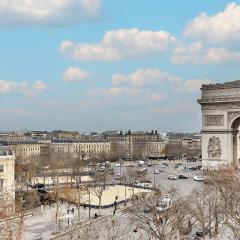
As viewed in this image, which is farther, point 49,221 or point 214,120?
point 214,120

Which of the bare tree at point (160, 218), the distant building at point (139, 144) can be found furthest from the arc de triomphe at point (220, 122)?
the distant building at point (139, 144)

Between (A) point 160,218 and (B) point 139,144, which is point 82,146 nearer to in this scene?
(B) point 139,144

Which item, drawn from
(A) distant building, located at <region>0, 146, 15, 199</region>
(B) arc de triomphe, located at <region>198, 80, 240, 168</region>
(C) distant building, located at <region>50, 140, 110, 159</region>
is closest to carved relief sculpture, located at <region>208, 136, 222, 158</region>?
(B) arc de triomphe, located at <region>198, 80, 240, 168</region>

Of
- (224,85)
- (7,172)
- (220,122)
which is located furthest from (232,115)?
(7,172)

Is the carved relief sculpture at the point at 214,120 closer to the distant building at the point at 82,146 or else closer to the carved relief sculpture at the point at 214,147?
A: the carved relief sculpture at the point at 214,147

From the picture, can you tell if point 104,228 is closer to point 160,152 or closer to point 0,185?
point 0,185

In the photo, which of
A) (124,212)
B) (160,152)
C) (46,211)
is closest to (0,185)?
(46,211)

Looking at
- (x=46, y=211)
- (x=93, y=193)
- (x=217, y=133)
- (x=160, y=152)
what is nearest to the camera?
(x=46, y=211)
